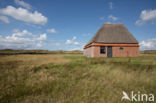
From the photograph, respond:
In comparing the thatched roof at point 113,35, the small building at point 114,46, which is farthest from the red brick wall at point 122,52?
the thatched roof at point 113,35

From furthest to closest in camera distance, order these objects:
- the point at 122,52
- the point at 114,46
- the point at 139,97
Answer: the point at 122,52, the point at 114,46, the point at 139,97

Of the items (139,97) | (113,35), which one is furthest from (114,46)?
(139,97)

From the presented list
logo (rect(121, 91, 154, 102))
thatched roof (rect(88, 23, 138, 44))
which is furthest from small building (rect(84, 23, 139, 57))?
logo (rect(121, 91, 154, 102))

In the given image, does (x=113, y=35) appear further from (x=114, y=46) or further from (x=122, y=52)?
(x=122, y=52)

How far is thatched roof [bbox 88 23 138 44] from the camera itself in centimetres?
1912

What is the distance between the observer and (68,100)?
250 centimetres

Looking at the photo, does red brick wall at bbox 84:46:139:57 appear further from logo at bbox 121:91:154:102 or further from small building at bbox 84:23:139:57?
logo at bbox 121:91:154:102

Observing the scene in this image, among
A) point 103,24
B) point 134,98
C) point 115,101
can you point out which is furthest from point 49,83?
point 103,24

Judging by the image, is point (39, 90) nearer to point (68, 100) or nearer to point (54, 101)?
point (54, 101)

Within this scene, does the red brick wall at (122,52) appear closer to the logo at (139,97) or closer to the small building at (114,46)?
the small building at (114,46)

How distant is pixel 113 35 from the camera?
65.8ft

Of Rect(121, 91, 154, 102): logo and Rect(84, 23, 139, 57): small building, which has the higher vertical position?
Rect(84, 23, 139, 57): small building

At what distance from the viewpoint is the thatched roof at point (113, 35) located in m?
19.1

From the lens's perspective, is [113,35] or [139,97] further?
[113,35]
